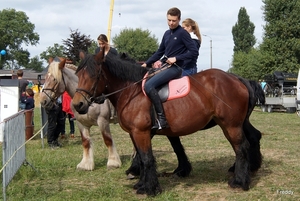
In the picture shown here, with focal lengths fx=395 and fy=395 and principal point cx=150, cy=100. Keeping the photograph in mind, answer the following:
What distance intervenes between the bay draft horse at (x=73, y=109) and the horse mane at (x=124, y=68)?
1716mm

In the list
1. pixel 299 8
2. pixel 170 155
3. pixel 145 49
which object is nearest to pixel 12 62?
pixel 145 49

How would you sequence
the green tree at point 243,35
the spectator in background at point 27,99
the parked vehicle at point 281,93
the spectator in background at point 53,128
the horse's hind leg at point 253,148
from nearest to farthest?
the horse's hind leg at point 253,148 → the spectator in background at point 53,128 → the spectator in background at point 27,99 → the parked vehicle at point 281,93 → the green tree at point 243,35

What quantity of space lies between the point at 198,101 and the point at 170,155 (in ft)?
11.5

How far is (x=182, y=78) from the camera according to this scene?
6.45m

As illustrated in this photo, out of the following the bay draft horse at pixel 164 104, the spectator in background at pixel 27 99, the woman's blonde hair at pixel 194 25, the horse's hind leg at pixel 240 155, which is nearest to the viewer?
the bay draft horse at pixel 164 104

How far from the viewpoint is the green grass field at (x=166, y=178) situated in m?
6.14

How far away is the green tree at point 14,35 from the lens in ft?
289

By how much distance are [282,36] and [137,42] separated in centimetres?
4884

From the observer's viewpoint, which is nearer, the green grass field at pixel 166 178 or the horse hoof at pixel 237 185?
the green grass field at pixel 166 178

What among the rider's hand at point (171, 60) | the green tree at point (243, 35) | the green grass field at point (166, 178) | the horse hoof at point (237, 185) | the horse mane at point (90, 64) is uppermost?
the green tree at point (243, 35)

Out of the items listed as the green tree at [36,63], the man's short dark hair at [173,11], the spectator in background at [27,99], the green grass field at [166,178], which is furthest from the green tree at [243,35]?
the man's short dark hair at [173,11]

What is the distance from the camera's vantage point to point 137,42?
8294 centimetres

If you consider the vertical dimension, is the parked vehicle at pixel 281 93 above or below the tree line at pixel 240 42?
below

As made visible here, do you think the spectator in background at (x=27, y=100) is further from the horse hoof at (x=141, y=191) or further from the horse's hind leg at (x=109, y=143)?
the horse hoof at (x=141, y=191)
